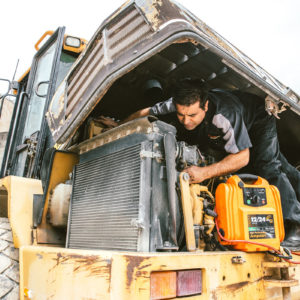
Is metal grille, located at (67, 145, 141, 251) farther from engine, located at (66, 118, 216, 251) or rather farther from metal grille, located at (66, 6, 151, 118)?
metal grille, located at (66, 6, 151, 118)

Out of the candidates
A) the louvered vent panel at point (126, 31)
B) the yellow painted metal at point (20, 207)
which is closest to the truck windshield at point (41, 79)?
the yellow painted metal at point (20, 207)

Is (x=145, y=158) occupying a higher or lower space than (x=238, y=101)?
lower

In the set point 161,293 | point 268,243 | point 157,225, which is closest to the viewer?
point 161,293

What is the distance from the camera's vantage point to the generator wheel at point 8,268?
186cm

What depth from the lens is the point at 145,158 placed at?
6.01ft

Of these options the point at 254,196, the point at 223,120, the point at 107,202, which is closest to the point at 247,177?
the point at 254,196

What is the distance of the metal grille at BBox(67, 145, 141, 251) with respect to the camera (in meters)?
1.82

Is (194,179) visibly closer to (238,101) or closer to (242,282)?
(242,282)

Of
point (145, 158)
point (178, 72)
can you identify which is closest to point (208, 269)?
point (145, 158)

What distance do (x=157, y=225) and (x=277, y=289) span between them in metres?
0.98

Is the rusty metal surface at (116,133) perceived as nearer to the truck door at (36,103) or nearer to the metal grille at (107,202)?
the metal grille at (107,202)

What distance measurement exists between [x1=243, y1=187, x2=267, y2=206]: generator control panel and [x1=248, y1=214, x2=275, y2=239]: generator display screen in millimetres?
86

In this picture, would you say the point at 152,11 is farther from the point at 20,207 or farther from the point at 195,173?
the point at 20,207

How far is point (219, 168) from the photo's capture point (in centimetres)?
222
